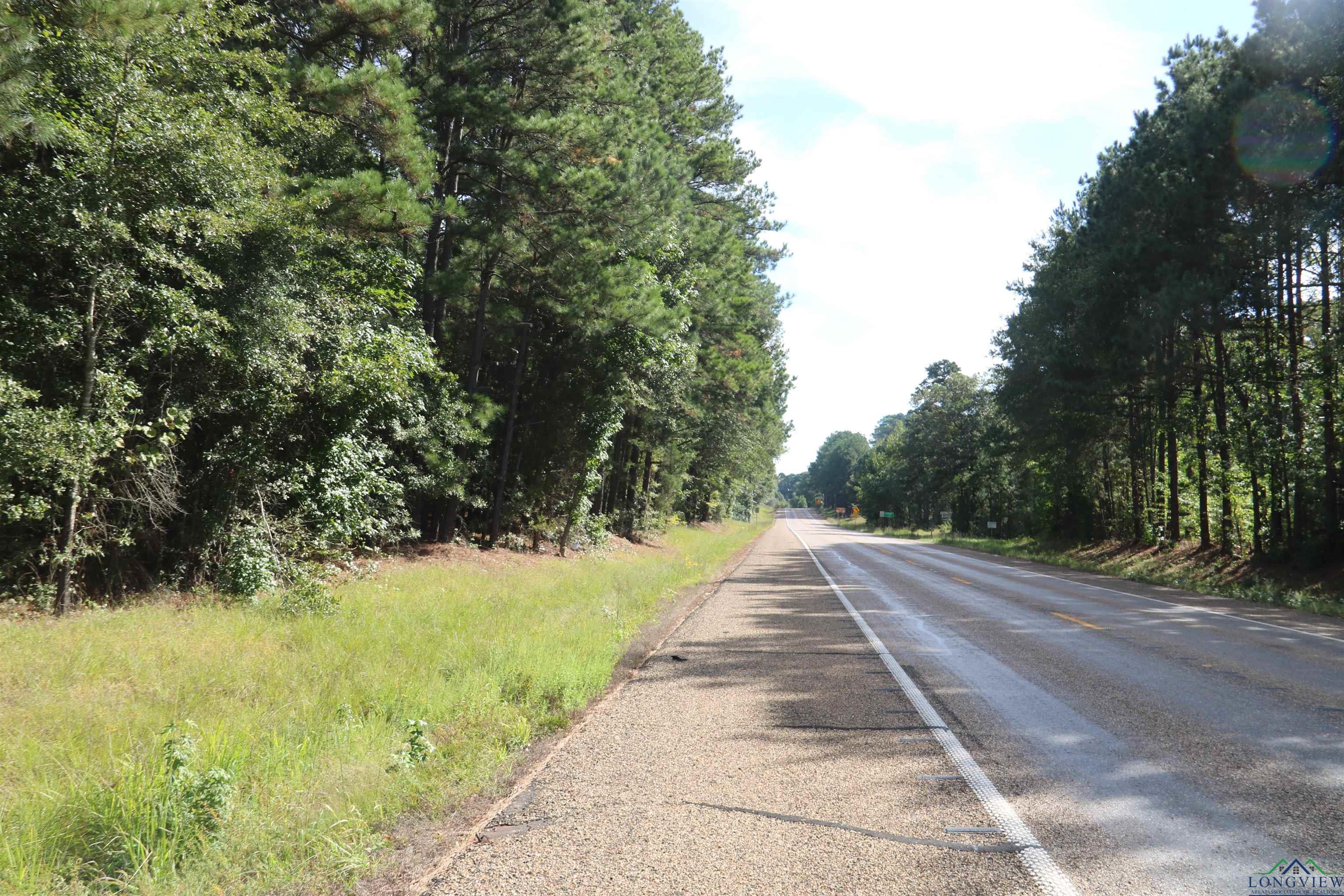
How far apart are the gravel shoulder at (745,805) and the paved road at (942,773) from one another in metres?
0.02

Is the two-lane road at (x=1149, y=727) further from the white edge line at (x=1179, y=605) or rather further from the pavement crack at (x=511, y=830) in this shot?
the pavement crack at (x=511, y=830)

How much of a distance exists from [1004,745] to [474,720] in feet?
13.5

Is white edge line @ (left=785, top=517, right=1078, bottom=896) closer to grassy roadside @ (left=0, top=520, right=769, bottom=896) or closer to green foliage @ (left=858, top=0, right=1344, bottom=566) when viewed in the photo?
grassy roadside @ (left=0, top=520, right=769, bottom=896)

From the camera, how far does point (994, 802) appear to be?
424cm

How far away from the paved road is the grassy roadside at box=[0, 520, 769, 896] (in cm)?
78

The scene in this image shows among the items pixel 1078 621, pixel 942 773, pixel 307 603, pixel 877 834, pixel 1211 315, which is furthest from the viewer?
pixel 1211 315

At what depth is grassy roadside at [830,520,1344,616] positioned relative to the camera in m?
16.5

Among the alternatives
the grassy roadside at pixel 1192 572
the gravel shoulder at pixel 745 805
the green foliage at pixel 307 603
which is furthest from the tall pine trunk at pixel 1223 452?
the green foliage at pixel 307 603

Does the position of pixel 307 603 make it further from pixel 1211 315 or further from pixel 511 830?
pixel 1211 315

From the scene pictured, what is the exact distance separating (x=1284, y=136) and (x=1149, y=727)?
728 inches

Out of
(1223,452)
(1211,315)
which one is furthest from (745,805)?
(1223,452)

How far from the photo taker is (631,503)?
33344 mm

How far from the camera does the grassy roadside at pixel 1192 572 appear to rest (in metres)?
16.5

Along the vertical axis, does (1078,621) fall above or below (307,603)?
below
